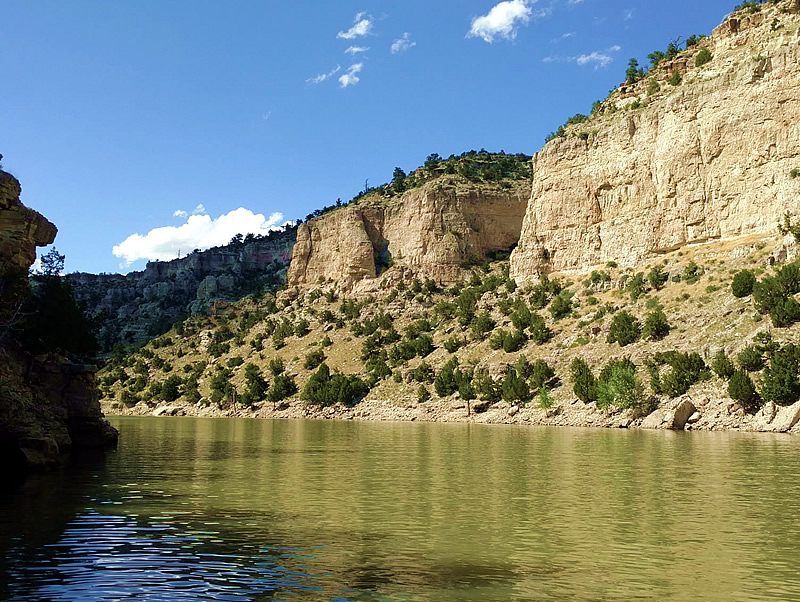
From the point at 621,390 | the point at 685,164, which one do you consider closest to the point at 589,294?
the point at 685,164

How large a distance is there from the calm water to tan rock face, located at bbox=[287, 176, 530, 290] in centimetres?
7801

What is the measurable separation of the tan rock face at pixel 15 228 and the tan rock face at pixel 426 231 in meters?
74.0

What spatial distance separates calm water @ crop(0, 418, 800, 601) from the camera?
1011cm

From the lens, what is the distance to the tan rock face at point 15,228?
29.2 m

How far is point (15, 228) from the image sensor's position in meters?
30.2

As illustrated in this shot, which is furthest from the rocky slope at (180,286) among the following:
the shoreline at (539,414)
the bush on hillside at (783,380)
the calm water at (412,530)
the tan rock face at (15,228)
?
the calm water at (412,530)

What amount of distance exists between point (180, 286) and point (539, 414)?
105 meters

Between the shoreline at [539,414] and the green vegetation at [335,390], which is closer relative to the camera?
the shoreline at [539,414]

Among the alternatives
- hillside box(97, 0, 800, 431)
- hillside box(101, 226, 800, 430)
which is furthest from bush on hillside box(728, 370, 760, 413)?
Result: hillside box(101, 226, 800, 430)

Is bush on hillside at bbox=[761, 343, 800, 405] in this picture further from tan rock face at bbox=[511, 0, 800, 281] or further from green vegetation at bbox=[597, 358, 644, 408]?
tan rock face at bbox=[511, 0, 800, 281]

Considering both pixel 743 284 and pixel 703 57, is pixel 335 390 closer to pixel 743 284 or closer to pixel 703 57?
pixel 743 284

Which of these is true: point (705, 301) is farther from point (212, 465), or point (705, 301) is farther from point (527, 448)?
point (212, 465)

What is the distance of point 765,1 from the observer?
74.4 meters

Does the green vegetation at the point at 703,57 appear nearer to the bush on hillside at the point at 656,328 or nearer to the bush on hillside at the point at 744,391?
the bush on hillside at the point at 656,328
